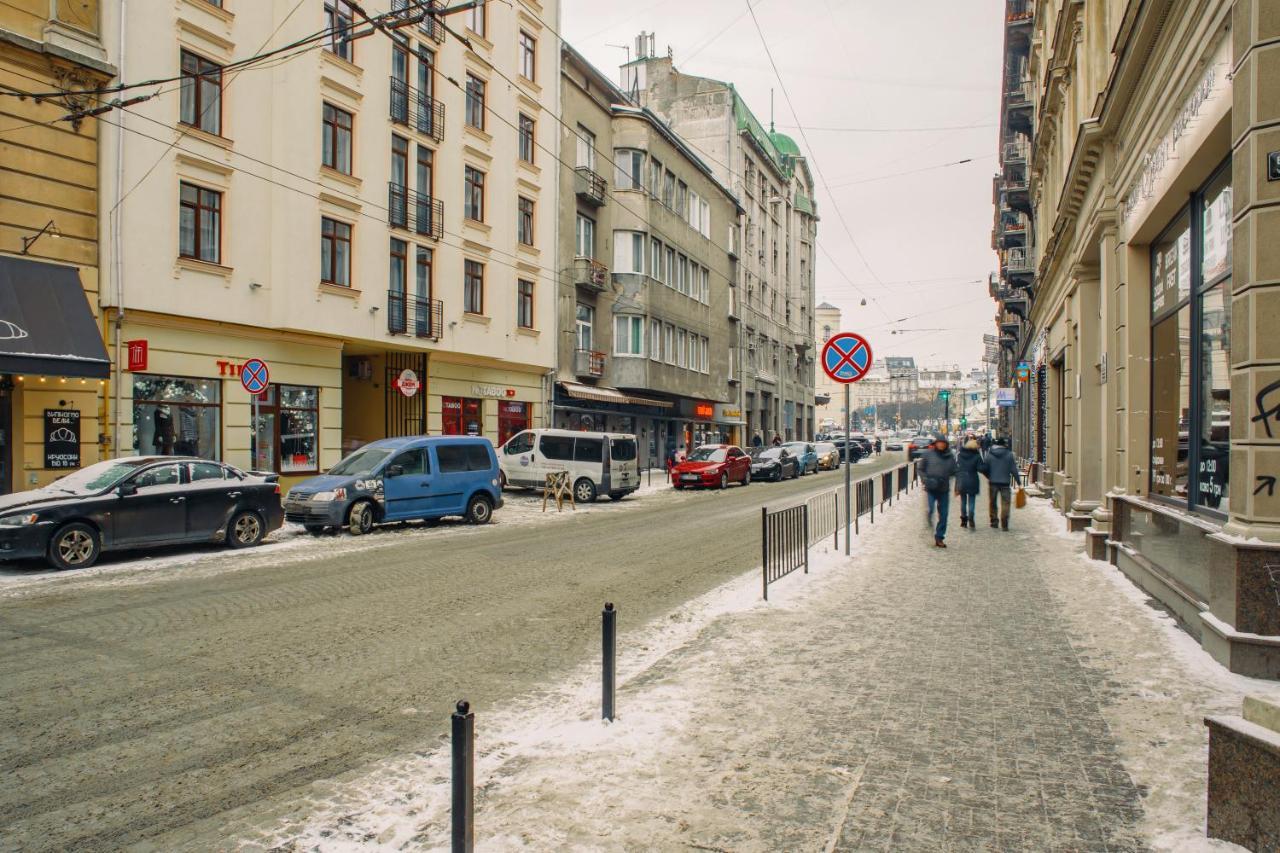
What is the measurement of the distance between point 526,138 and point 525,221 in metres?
2.81

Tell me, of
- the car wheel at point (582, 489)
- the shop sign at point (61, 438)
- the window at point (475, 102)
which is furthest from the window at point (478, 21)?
the shop sign at point (61, 438)

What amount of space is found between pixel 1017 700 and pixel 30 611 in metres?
8.94

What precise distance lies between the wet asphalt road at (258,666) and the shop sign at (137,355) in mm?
7027

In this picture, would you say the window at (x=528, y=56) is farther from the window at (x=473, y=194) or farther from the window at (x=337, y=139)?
the window at (x=337, y=139)

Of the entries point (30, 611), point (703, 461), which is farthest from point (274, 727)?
point (703, 461)

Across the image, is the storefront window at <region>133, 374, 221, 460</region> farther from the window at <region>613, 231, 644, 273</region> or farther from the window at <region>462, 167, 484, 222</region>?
the window at <region>613, 231, 644, 273</region>

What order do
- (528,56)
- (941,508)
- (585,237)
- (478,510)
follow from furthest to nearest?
(585,237), (528,56), (478,510), (941,508)

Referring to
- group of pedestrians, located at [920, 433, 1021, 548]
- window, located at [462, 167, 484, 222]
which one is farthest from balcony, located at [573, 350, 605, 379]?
group of pedestrians, located at [920, 433, 1021, 548]

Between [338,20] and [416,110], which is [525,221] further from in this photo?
[338,20]

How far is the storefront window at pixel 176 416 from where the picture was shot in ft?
58.4

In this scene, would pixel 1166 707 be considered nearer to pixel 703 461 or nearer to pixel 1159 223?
pixel 1159 223

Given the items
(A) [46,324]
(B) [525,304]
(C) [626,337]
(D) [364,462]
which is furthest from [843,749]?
(C) [626,337]

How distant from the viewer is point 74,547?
11492 millimetres

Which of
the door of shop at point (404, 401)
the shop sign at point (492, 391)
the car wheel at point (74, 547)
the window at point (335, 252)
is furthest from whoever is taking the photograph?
the shop sign at point (492, 391)
